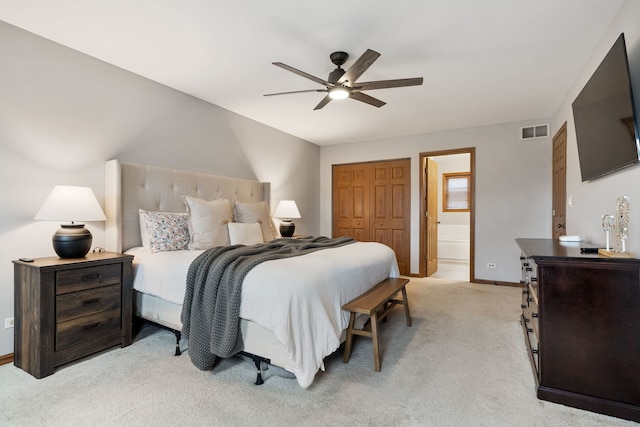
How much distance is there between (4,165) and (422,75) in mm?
3539

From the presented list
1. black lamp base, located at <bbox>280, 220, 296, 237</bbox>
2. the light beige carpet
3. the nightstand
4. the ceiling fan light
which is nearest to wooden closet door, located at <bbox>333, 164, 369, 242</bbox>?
black lamp base, located at <bbox>280, 220, 296, 237</bbox>

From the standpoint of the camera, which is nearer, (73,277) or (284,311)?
(284,311)

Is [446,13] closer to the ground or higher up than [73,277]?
higher up

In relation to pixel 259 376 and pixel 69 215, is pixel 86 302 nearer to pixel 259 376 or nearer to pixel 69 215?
pixel 69 215

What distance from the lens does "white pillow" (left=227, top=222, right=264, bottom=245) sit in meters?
3.38

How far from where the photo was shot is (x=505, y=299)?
3955 mm

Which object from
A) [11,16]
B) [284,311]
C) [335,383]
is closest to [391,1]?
[284,311]

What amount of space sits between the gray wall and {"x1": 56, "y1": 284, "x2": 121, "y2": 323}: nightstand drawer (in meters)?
0.53

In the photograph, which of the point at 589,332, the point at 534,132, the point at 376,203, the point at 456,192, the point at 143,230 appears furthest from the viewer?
the point at 456,192

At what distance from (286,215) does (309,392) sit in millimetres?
3017

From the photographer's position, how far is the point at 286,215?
4.70 metres

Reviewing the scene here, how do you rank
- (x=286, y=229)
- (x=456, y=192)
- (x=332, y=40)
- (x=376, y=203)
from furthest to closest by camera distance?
(x=456, y=192)
(x=376, y=203)
(x=286, y=229)
(x=332, y=40)

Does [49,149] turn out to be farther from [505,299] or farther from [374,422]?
[505,299]

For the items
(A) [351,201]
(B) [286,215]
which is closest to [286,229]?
(B) [286,215]
